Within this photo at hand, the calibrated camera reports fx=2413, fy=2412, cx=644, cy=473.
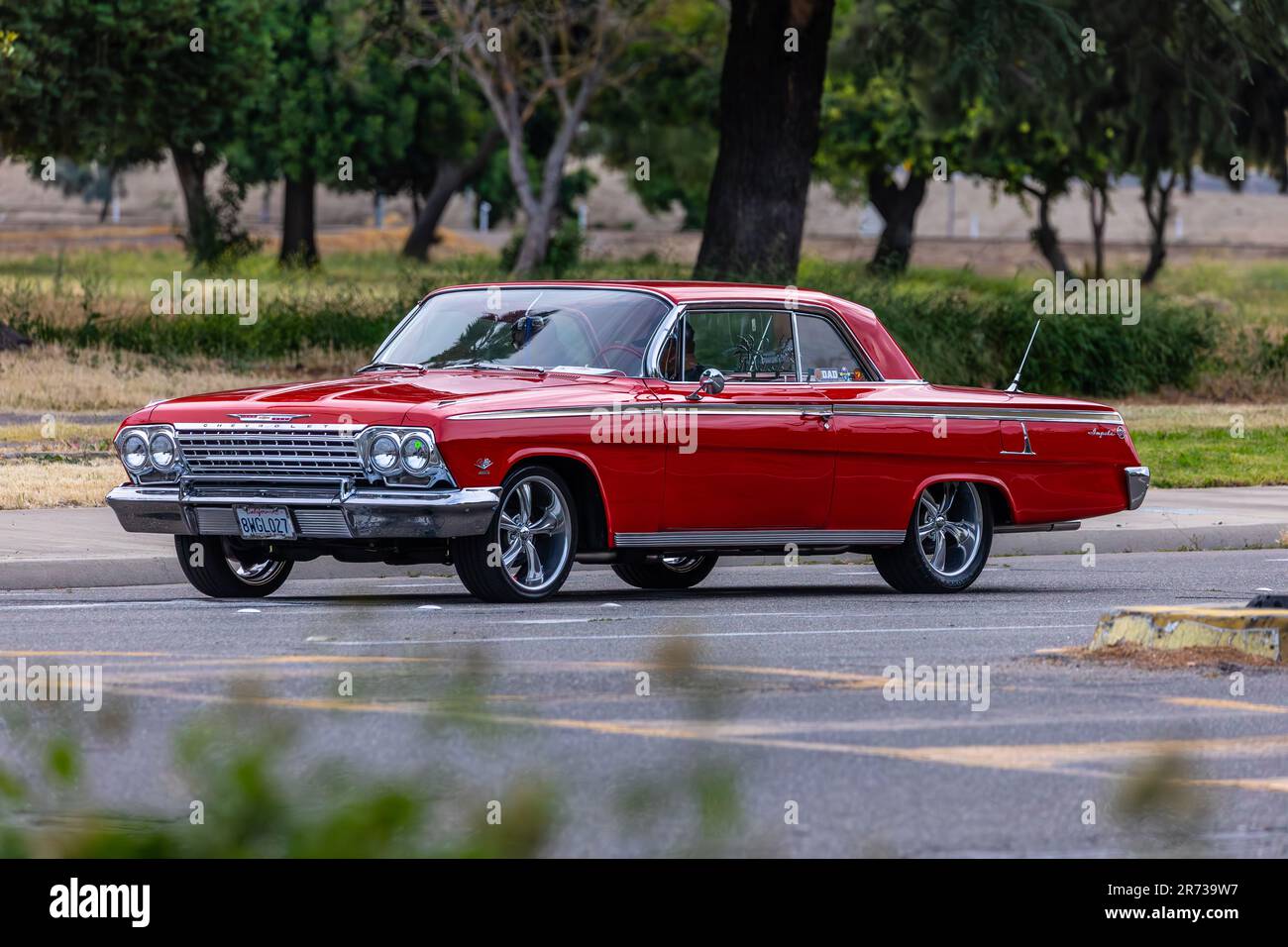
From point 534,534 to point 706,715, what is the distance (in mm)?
8195

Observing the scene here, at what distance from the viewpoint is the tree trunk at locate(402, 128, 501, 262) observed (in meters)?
68.5

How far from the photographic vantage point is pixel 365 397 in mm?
11336

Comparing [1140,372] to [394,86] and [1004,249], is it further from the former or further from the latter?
[1004,249]

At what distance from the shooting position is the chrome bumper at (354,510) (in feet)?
35.8

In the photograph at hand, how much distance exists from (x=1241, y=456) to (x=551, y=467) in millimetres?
12361

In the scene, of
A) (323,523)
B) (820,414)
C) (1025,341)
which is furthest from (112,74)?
(323,523)

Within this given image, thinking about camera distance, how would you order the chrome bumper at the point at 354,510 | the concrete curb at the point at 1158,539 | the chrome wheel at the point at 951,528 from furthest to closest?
the concrete curb at the point at 1158,539, the chrome wheel at the point at 951,528, the chrome bumper at the point at 354,510

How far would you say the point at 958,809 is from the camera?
6.34 m

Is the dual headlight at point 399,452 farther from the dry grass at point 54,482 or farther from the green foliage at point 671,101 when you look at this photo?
the green foliage at point 671,101

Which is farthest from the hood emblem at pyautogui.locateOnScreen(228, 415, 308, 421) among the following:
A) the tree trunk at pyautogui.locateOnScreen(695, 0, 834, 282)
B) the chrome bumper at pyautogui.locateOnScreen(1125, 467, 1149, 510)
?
→ the tree trunk at pyautogui.locateOnScreen(695, 0, 834, 282)

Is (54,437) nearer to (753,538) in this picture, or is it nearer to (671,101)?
(753,538)

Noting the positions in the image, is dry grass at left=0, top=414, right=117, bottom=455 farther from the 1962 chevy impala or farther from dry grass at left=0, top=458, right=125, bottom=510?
the 1962 chevy impala

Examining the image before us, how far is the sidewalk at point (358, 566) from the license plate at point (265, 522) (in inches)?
88.3

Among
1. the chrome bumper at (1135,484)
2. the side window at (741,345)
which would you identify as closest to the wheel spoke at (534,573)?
the side window at (741,345)
